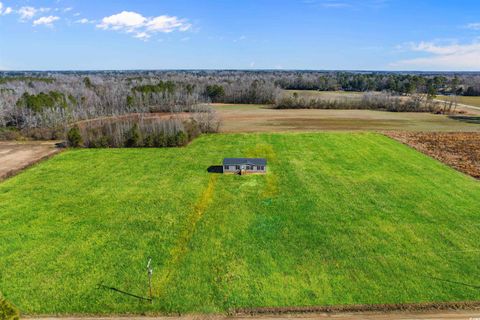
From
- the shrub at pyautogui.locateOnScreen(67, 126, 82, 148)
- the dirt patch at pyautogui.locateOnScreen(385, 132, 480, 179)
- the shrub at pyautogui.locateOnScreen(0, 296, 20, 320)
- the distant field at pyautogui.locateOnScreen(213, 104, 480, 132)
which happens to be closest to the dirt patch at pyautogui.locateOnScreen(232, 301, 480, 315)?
Result: the shrub at pyautogui.locateOnScreen(0, 296, 20, 320)

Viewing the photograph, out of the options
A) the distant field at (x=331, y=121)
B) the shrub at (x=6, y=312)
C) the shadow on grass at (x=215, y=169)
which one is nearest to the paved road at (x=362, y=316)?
the shrub at (x=6, y=312)

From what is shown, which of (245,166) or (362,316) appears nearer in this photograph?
(362,316)

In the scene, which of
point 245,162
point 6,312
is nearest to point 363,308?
point 6,312

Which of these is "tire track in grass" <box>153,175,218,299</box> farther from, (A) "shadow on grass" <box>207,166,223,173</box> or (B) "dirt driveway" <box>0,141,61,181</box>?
(B) "dirt driveway" <box>0,141,61,181</box>

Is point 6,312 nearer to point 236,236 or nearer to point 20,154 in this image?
point 236,236

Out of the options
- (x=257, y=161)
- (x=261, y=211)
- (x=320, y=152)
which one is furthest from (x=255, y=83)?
(x=261, y=211)

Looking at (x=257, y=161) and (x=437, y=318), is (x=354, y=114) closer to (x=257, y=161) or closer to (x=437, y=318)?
(x=257, y=161)
